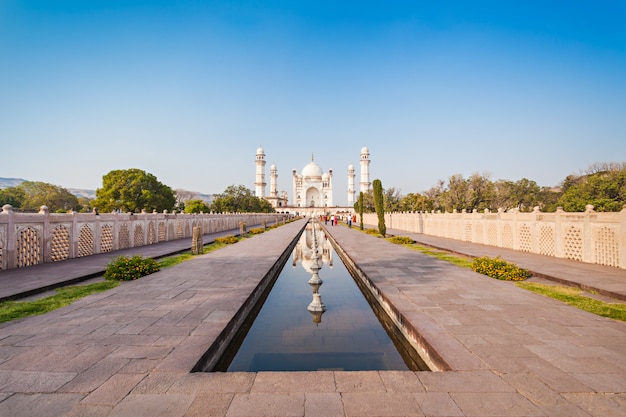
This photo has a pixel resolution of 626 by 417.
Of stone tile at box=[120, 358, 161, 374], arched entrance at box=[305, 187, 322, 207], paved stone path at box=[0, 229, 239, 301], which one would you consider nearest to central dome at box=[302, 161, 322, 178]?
arched entrance at box=[305, 187, 322, 207]

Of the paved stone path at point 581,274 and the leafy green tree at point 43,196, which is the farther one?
the leafy green tree at point 43,196

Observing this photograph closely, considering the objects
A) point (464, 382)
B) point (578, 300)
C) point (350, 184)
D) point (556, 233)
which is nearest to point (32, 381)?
point (464, 382)

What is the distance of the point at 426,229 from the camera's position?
22.9 meters

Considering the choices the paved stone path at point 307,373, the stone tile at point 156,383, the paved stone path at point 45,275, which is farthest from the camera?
the paved stone path at point 45,275

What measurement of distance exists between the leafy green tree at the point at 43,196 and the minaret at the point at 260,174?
3860cm

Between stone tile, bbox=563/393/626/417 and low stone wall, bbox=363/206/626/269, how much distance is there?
7567mm

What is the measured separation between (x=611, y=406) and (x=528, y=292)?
3.77 metres

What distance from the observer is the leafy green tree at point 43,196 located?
48947mm

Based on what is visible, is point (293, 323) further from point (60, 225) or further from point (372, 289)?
point (60, 225)

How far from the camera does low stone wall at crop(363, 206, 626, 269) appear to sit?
8.30 m

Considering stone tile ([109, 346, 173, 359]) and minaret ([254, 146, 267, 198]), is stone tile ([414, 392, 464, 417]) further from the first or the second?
minaret ([254, 146, 267, 198])

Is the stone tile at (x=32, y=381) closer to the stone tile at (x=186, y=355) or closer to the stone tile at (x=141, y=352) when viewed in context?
the stone tile at (x=141, y=352)

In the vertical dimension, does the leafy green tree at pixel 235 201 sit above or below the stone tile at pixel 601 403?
above

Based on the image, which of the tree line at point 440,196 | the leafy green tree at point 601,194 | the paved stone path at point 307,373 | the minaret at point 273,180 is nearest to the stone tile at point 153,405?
the paved stone path at point 307,373
